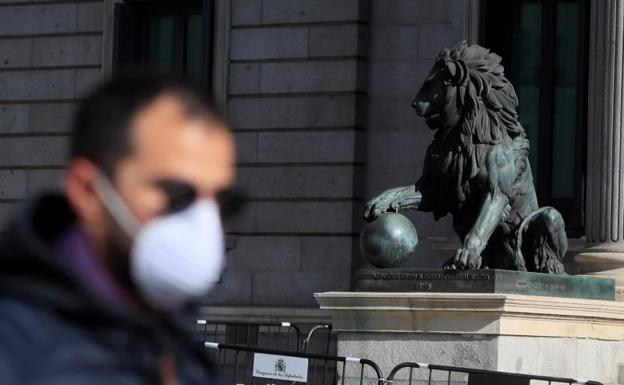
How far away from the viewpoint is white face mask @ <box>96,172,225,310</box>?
230 cm

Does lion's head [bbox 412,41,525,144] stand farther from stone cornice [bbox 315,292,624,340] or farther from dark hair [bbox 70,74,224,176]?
dark hair [bbox 70,74,224,176]

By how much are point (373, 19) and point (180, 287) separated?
1928 cm

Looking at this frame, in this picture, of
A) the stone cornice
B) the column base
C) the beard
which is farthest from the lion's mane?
the beard

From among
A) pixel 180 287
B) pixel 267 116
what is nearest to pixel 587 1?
pixel 267 116

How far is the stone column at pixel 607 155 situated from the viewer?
59.0 feet

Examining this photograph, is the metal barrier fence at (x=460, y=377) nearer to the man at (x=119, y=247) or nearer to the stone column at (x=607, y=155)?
the stone column at (x=607, y=155)

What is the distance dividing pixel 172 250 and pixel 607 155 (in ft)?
53.0

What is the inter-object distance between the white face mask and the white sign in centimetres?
1224

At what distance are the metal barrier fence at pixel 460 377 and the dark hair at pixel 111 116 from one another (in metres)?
10.2

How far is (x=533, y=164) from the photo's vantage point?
799 inches

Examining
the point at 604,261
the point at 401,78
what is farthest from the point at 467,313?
the point at 401,78

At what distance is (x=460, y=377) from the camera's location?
12836 millimetres

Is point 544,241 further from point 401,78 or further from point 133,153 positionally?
point 133,153

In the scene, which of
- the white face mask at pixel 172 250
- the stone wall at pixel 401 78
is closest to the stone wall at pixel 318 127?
the stone wall at pixel 401 78
